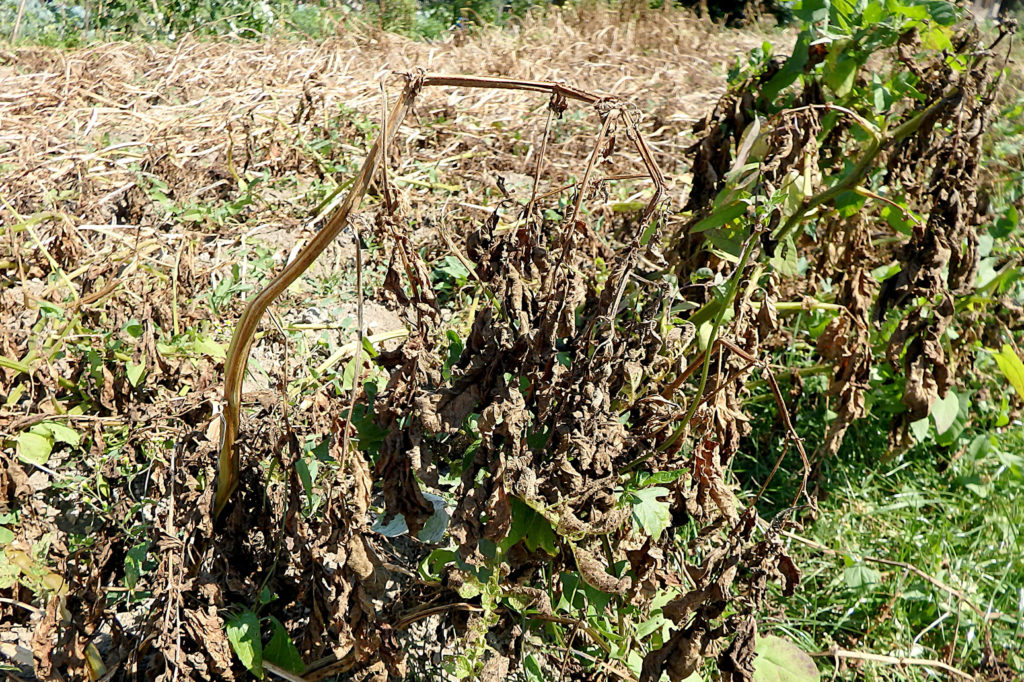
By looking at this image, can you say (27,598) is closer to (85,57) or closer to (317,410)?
(317,410)

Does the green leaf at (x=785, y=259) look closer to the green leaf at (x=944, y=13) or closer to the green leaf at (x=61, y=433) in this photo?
the green leaf at (x=944, y=13)

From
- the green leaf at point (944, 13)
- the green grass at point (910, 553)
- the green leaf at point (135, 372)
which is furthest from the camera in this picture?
the green grass at point (910, 553)

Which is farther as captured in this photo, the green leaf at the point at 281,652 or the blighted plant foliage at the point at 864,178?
the blighted plant foliage at the point at 864,178

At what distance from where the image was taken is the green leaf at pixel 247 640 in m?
1.61

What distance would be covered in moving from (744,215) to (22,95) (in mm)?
4122

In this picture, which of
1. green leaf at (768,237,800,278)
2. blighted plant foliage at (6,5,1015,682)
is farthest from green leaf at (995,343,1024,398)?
green leaf at (768,237,800,278)

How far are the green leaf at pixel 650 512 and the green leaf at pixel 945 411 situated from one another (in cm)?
114

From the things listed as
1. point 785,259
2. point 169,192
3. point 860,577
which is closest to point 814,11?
point 785,259

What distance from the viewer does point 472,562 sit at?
5.14 ft

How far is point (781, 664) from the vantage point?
1.67 meters

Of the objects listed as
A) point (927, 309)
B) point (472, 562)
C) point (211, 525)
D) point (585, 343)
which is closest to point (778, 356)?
point (927, 309)

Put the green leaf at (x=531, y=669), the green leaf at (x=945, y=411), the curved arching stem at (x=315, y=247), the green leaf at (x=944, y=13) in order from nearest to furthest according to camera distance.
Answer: the curved arching stem at (x=315, y=247)
the green leaf at (x=531, y=669)
the green leaf at (x=944, y=13)
the green leaf at (x=945, y=411)

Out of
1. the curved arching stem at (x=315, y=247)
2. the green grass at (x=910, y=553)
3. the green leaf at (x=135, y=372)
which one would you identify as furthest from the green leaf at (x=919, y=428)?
the green leaf at (x=135, y=372)

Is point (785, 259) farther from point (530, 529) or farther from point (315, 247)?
point (315, 247)
